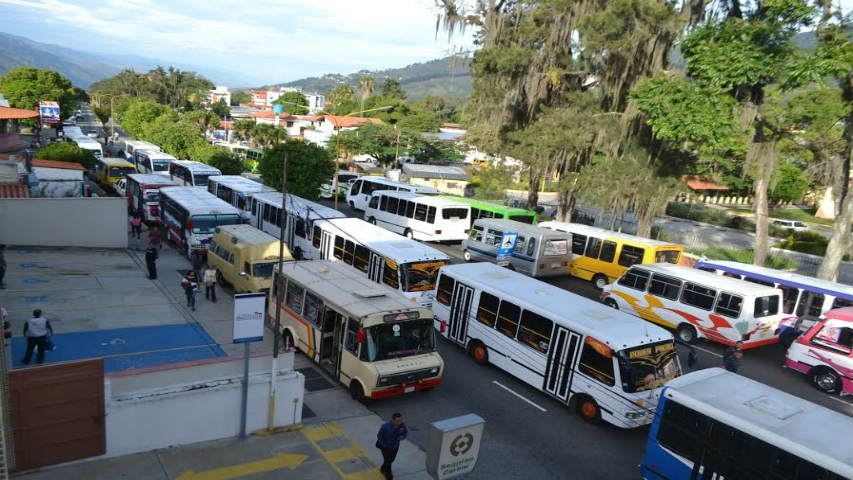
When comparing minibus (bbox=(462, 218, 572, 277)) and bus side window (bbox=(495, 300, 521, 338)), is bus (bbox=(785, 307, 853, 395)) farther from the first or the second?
minibus (bbox=(462, 218, 572, 277))

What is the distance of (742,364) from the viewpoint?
1688 centimetres

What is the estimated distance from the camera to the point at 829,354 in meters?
15.1

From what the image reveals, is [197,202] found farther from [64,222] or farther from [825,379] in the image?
[825,379]

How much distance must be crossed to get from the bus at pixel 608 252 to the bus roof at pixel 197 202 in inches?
586

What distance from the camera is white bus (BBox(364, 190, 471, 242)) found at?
2959 centimetres

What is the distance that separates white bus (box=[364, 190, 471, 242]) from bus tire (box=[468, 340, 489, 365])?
47.9 ft

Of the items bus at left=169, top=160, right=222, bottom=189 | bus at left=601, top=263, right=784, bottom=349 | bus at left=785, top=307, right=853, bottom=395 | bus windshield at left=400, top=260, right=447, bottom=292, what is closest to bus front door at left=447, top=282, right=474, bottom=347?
bus windshield at left=400, top=260, right=447, bottom=292

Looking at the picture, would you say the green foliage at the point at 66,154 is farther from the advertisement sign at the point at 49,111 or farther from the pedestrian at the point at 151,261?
the advertisement sign at the point at 49,111

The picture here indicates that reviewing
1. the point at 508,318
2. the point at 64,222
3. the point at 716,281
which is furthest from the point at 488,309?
the point at 64,222

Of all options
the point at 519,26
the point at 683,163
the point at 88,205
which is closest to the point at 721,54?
the point at 683,163

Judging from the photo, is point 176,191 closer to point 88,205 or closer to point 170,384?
point 88,205

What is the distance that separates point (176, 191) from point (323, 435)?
19.9 meters

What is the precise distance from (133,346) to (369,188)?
26.0 m

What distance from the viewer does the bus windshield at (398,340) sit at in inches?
480
